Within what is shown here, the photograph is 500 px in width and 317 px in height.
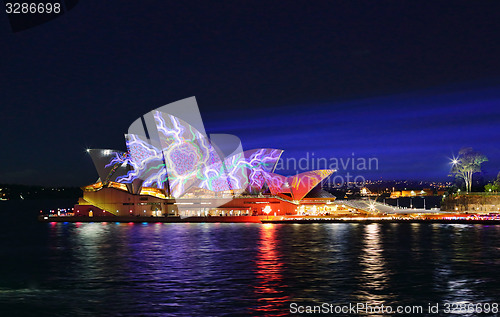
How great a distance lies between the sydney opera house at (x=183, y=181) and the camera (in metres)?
95.9

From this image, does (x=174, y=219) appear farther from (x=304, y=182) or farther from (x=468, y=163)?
(x=468, y=163)

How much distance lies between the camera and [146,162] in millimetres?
99812

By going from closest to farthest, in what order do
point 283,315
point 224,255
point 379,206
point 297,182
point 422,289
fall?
1. point 283,315
2. point 422,289
3. point 224,255
4. point 297,182
5. point 379,206

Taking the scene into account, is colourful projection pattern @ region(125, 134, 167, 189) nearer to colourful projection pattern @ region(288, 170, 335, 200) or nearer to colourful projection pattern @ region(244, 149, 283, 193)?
colourful projection pattern @ region(244, 149, 283, 193)

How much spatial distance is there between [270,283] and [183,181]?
223ft

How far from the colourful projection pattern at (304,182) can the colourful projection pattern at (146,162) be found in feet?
84.8

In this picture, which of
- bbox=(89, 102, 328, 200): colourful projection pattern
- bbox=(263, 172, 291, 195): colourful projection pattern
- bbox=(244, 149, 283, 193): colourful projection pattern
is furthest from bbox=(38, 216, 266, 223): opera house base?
bbox=(263, 172, 291, 195): colourful projection pattern

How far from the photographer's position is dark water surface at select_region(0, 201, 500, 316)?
1222 inches

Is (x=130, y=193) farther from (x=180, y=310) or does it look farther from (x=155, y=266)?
(x=180, y=310)

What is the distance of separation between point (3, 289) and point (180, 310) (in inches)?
522

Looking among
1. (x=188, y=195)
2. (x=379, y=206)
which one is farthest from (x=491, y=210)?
(x=188, y=195)

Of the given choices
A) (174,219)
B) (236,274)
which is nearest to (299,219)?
(174,219)

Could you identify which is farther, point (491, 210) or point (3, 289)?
point (491, 210)

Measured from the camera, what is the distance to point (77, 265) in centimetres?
4631
